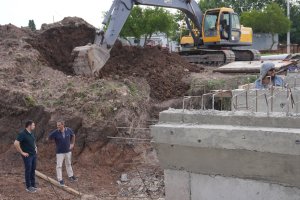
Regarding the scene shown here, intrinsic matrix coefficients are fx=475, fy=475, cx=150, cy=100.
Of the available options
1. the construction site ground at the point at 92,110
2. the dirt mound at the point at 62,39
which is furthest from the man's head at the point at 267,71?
the dirt mound at the point at 62,39

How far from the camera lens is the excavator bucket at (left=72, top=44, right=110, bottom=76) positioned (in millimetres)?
13250

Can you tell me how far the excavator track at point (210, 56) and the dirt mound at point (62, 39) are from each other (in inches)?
211

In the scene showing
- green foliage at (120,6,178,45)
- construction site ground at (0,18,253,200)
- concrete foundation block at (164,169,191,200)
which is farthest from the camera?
green foliage at (120,6,178,45)

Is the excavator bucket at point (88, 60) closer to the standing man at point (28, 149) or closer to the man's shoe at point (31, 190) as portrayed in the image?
the standing man at point (28, 149)

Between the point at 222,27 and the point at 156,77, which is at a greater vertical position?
the point at 222,27

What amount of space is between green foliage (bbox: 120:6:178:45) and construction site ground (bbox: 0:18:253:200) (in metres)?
12.4

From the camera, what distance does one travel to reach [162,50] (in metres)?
17.0

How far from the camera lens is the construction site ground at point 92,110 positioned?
929 centimetres

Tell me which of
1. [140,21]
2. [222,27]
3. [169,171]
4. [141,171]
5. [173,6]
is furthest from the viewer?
[140,21]

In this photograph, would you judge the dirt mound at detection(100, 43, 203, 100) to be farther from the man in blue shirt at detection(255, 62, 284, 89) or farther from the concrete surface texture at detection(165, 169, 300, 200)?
the concrete surface texture at detection(165, 169, 300, 200)

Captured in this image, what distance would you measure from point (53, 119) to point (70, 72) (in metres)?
3.70

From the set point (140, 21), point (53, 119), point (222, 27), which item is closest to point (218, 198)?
point (53, 119)

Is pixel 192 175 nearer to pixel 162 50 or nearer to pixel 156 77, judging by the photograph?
pixel 156 77

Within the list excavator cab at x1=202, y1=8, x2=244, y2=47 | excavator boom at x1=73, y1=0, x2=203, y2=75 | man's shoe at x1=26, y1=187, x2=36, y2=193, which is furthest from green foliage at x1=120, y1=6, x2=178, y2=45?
man's shoe at x1=26, y1=187, x2=36, y2=193
